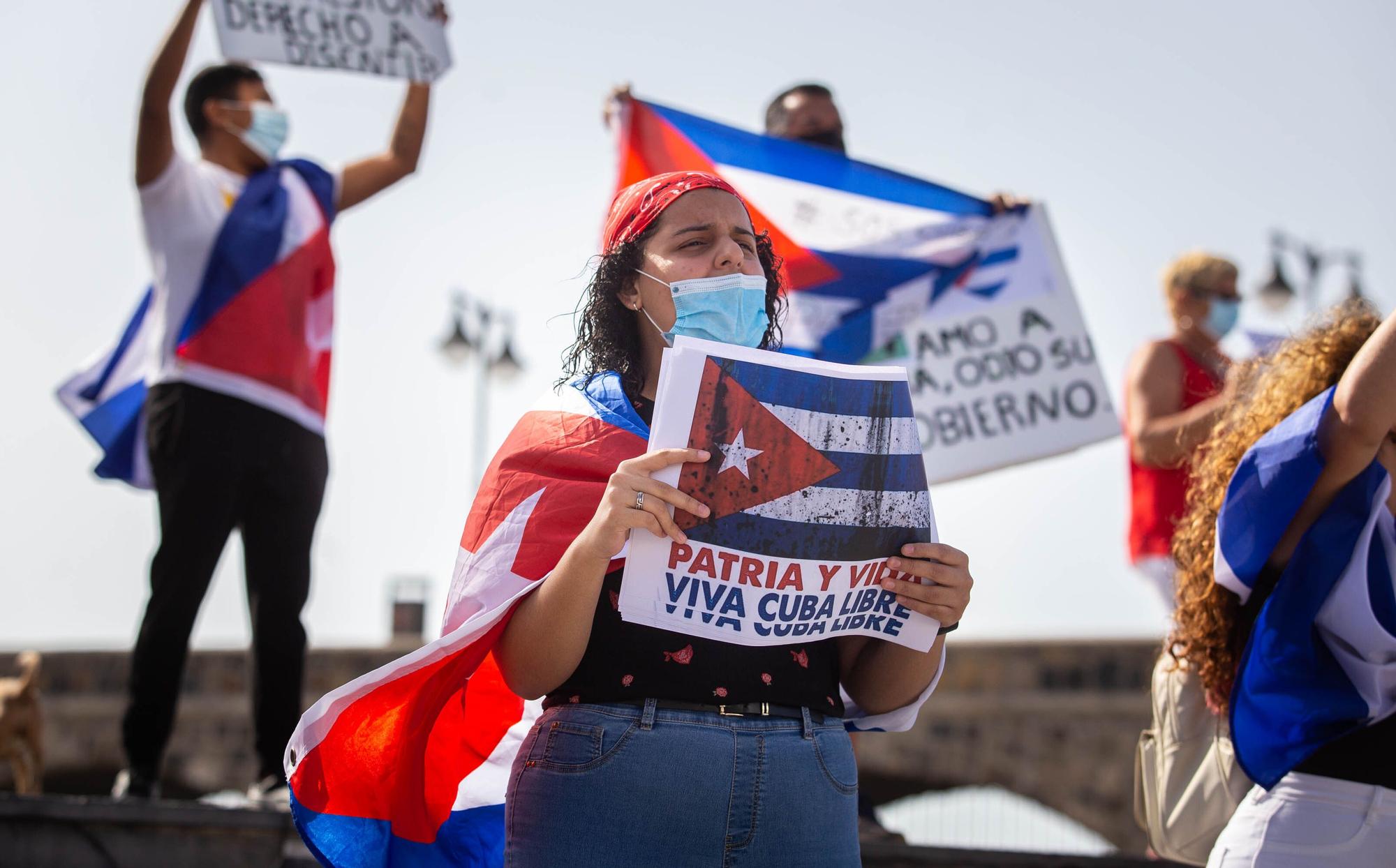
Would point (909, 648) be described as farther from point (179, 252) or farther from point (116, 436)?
point (116, 436)

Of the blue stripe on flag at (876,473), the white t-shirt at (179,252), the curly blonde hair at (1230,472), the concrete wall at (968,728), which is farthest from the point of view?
the concrete wall at (968,728)

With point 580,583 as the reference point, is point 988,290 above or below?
above

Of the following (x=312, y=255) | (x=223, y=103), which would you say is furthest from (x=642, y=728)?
(x=223, y=103)

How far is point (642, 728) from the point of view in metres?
1.92

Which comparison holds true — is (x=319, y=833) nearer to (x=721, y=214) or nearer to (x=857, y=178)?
(x=721, y=214)

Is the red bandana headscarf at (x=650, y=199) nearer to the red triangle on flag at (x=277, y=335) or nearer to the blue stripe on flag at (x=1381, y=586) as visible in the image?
the blue stripe on flag at (x=1381, y=586)

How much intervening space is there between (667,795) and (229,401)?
2.29m

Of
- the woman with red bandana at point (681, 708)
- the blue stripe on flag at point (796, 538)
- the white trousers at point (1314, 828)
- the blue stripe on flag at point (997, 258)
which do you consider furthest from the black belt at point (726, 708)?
the blue stripe on flag at point (997, 258)

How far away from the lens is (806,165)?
4824 millimetres

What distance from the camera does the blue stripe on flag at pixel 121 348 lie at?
169 inches

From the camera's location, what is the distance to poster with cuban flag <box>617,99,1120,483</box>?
4707 mm

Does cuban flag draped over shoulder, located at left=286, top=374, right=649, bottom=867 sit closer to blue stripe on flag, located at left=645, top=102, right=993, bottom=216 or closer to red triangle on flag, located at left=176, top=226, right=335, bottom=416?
red triangle on flag, located at left=176, top=226, right=335, bottom=416

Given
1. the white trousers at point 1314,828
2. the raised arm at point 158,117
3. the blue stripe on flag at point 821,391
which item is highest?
the raised arm at point 158,117

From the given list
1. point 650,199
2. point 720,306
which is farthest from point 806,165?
point 720,306
